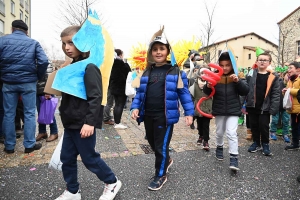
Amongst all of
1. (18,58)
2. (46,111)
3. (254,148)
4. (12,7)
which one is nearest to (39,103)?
(46,111)

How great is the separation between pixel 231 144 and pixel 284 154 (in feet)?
4.64

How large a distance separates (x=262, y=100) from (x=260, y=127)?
483 mm

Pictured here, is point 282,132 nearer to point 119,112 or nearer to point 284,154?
point 284,154

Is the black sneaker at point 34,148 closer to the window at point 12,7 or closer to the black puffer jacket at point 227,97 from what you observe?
the black puffer jacket at point 227,97

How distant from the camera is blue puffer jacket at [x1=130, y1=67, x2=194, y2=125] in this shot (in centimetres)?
271

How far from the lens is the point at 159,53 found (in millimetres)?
2836

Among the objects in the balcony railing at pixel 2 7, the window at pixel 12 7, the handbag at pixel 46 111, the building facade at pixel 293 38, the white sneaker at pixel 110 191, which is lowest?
the white sneaker at pixel 110 191

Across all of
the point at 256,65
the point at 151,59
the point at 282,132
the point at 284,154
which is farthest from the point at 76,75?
the point at 282,132

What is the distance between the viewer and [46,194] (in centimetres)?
249

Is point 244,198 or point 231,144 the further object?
point 231,144

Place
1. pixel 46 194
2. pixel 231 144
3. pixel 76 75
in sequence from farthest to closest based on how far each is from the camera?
1. pixel 231 144
2. pixel 46 194
3. pixel 76 75

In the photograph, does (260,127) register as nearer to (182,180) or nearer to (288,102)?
(288,102)

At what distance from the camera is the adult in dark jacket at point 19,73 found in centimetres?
357

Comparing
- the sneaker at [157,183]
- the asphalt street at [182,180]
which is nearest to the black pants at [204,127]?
the asphalt street at [182,180]
